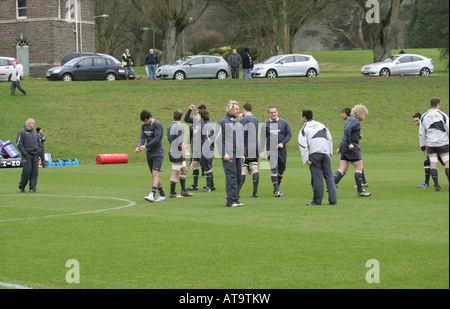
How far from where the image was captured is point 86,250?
37.3 ft

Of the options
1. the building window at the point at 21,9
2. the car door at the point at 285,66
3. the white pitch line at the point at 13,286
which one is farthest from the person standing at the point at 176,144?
the building window at the point at 21,9

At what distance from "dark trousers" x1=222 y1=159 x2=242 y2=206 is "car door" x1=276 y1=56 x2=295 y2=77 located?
3543 centimetres

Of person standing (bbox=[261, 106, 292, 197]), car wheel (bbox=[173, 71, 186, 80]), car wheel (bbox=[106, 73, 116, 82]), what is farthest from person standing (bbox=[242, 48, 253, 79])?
person standing (bbox=[261, 106, 292, 197])

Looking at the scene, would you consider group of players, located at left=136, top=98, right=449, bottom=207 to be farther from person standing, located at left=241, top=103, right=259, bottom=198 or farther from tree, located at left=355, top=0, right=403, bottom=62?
tree, located at left=355, top=0, right=403, bottom=62

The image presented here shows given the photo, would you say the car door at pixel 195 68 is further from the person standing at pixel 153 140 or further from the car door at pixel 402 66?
the person standing at pixel 153 140

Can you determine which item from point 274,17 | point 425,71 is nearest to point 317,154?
point 425,71

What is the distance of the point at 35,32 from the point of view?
65125mm

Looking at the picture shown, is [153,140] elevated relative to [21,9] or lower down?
lower down

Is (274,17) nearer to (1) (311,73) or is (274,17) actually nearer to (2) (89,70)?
(1) (311,73)

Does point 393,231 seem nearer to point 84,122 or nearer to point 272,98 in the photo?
point 84,122

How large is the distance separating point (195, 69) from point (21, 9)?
78.0 ft

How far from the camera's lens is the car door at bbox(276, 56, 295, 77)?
51.0 m

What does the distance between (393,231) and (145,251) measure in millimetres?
4013

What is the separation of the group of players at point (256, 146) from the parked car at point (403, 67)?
33.2 meters
